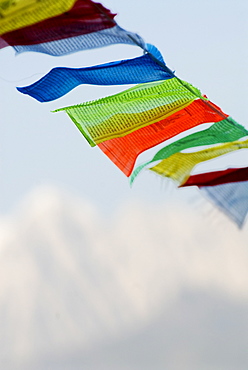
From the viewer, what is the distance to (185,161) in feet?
18.7

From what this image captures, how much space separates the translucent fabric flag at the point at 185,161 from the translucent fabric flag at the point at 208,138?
0.08 meters

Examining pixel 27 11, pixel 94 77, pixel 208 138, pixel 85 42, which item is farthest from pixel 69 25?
pixel 208 138

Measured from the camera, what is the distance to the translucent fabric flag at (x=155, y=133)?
6.17m

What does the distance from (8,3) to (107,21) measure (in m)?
0.73

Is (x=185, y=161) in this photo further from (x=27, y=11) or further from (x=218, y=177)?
(x=27, y=11)

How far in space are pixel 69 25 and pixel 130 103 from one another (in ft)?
4.20

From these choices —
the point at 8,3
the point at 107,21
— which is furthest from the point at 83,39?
the point at 8,3

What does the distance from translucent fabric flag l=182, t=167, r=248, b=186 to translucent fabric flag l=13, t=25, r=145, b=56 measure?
3.69 feet

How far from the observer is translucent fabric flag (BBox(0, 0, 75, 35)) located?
4949mm

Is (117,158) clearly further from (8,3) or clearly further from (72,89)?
(8,3)

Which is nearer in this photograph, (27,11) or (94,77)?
(27,11)

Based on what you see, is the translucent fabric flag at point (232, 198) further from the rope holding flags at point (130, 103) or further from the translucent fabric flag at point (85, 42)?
the translucent fabric flag at point (85, 42)

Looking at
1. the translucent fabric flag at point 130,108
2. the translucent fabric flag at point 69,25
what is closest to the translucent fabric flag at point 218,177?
the translucent fabric flag at point 130,108

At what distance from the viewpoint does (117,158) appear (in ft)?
20.3
